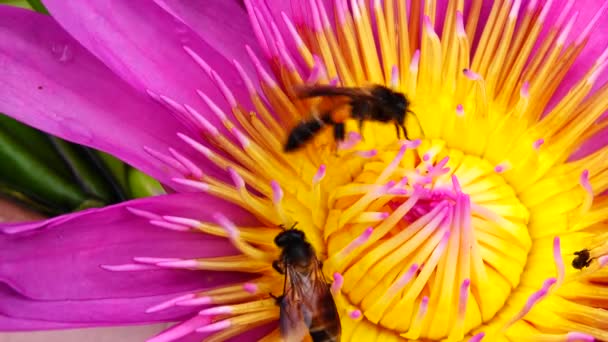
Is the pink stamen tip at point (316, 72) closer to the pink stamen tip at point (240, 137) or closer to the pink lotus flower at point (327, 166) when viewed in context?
the pink lotus flower at point (327, 166)

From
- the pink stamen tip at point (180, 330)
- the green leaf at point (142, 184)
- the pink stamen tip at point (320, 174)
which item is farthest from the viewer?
the green leaf at point (142, 184)

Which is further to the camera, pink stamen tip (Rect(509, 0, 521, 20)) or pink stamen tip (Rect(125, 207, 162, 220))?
pink stamen tip (Rect(509, 0, 521, 20))

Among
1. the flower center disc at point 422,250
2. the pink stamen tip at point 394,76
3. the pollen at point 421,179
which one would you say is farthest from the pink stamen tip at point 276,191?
the pink stamen tip at point 394,76

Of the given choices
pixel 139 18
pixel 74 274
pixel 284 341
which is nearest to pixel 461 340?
pixel 284 341

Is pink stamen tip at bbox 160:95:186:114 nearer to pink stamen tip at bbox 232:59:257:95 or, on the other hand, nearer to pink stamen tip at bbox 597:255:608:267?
pink stamen tip at bbox 232:59:257:95

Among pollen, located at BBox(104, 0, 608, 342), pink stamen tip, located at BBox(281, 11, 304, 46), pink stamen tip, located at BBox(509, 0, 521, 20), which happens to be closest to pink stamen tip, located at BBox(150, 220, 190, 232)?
pollen, located at BBox(104, 0, 608, 342)
